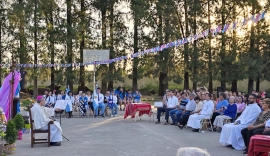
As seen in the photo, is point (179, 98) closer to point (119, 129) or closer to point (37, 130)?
point (119, 129)

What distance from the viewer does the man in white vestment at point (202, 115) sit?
12984mm

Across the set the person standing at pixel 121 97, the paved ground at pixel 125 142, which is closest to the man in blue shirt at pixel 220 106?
the paved ground at pixel 125 142

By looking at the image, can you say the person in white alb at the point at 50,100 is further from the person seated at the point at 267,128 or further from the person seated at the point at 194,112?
the person seated at the point at 267,128

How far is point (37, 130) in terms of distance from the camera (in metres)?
9.98

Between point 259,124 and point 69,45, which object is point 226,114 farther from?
point 69,45

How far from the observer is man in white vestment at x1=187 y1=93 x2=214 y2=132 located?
13.0 meters

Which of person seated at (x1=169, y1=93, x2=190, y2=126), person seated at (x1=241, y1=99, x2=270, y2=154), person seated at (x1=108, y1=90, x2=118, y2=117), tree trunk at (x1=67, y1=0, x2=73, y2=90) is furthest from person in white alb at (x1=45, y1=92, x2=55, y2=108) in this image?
tree trunk at (x1=67, y1=0, x2=73, y2=90)

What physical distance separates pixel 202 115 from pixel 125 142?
378cm

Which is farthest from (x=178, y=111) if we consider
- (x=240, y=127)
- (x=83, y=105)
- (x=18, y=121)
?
(x=18, y=121)

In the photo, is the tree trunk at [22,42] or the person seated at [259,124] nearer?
the person seated at [259,124]

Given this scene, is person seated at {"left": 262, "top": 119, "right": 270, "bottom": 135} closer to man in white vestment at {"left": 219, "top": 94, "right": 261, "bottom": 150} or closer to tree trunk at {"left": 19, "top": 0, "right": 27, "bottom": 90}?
man in white vestment at {"left": 219, "top": 94, "right": 261, "bottom": 150}

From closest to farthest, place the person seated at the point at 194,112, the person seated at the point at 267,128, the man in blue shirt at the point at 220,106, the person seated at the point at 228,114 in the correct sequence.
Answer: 1. the person seated at the point at 267,128
2. the person seated at the point at 228,114
3. the man in blue shirt at the point at 220,106
4. the person seated at the point at 194,112

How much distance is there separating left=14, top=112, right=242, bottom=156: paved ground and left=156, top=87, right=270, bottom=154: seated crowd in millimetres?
370

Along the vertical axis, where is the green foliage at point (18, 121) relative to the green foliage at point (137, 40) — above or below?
below
